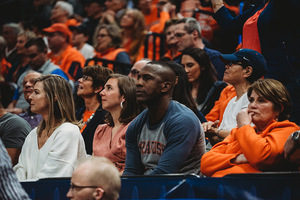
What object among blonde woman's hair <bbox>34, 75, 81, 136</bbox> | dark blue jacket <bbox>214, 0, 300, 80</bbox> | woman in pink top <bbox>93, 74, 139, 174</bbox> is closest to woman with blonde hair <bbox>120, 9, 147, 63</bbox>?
woman in pink top <bbox>93, 74, 139, 174</bbox>

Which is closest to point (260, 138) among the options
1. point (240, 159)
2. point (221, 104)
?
point (240, 159)

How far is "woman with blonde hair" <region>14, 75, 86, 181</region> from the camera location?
140 inches

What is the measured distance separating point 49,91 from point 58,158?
781mm

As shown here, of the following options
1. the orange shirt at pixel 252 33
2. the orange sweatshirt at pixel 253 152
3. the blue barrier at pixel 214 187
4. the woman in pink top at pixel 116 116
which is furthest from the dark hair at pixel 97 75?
the blue barrier at pixel 214 187

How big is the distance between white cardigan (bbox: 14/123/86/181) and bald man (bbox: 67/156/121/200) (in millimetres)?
1362

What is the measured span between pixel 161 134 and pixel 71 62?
4596 mm

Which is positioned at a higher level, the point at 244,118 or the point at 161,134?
the point at 244,118

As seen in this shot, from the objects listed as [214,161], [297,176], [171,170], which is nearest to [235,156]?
[214,161]

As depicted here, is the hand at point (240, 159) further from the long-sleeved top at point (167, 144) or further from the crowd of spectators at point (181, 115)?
the long-sleeved top at point (167, 144)

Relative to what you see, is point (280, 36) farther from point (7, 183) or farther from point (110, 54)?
→ point (110, 54)

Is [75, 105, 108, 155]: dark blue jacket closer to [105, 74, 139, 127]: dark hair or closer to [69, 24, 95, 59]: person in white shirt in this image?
[105, 74, 139, 127]: dark hair

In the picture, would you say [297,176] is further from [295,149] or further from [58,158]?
[58,158]

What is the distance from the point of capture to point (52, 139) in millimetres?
3699

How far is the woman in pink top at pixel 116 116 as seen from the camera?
13.2ft
